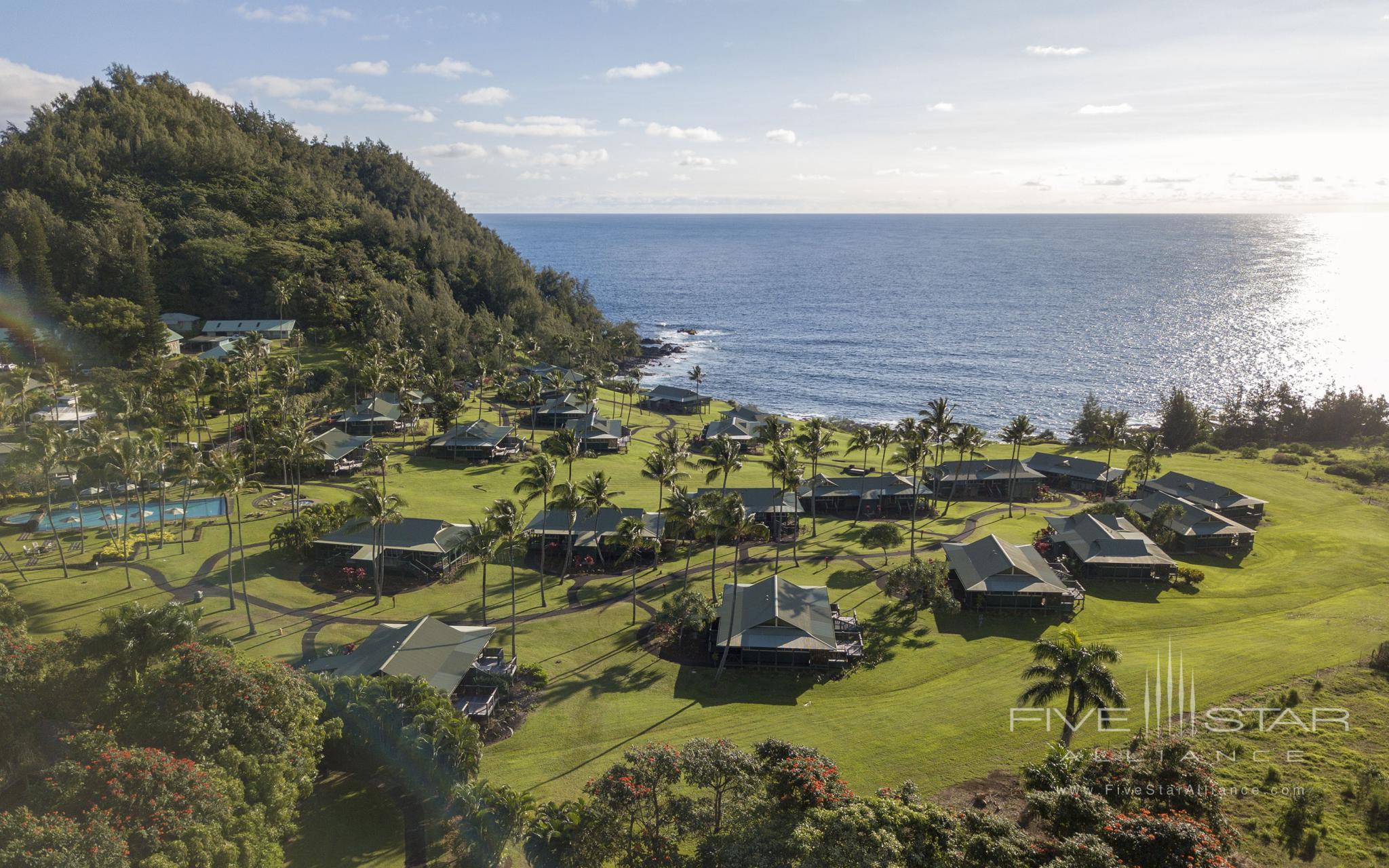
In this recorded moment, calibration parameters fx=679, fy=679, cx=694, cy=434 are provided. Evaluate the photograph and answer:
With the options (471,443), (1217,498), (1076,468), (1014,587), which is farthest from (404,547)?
(1217,498)

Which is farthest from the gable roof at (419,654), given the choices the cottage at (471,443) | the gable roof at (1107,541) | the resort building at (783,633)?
the gable roof at (1107,541)

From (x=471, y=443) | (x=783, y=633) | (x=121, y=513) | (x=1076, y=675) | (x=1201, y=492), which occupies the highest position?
(x=1076, y=675)

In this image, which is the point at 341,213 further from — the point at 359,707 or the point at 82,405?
the point at 359,707

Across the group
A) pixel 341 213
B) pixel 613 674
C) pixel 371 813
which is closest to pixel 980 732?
pixel 613 674

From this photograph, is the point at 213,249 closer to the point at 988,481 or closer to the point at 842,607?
the point at 842,607

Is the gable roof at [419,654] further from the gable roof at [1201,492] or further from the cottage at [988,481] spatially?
the gable roof at [1201,492]

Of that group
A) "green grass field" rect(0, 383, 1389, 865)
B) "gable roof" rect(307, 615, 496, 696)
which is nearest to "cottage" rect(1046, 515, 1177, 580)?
"green grass field" rect(0, 383, 1389, 865)

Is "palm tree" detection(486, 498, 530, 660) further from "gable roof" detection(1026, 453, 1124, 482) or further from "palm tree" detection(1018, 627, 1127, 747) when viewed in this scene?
"gable roof" detection(1026, 453, 1124, 482)

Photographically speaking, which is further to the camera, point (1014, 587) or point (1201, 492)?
point (1201, 492)
